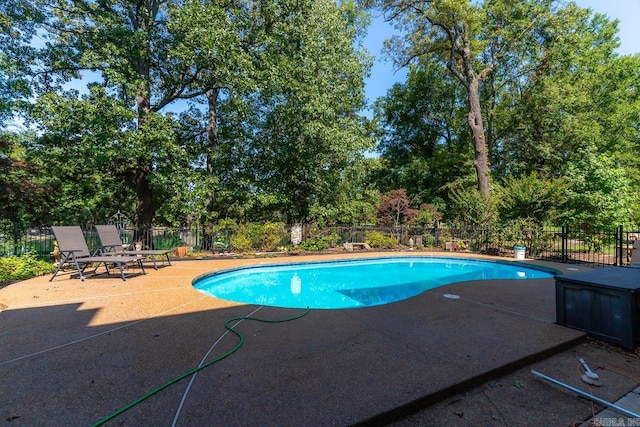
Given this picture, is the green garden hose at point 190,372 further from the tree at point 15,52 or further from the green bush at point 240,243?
the tree at point 15,52

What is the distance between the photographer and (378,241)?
14.4 metres

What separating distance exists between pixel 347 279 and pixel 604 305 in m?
6.23

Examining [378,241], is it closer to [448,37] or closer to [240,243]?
[240,243]

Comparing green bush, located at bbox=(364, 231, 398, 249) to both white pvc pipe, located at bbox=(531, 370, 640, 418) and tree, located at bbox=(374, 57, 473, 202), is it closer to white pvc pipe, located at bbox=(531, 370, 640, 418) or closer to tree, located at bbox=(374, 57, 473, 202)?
tree, located at bbox=(374, 57, 473, 202)

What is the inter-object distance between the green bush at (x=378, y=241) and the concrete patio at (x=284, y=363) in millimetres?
9646

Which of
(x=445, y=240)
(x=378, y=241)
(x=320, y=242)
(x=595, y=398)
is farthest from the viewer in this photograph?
(x=445, y=240)

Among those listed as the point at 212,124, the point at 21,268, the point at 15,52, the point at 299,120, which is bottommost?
the point at 21,268

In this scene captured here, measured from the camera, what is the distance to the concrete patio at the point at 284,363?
6.70ft

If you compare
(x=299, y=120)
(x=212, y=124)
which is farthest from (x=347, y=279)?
(x=212, y=124)

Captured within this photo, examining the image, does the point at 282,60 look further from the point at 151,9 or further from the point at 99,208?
the point at 99,208

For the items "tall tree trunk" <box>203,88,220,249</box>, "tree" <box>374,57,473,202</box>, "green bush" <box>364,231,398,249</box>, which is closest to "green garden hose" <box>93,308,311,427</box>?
"tall tree trunk" <box>203,88,220,249</box>

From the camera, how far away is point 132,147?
34.7 ft

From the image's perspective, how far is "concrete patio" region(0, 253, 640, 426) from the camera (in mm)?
2041

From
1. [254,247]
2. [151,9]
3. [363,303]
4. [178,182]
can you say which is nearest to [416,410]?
[363,303]
